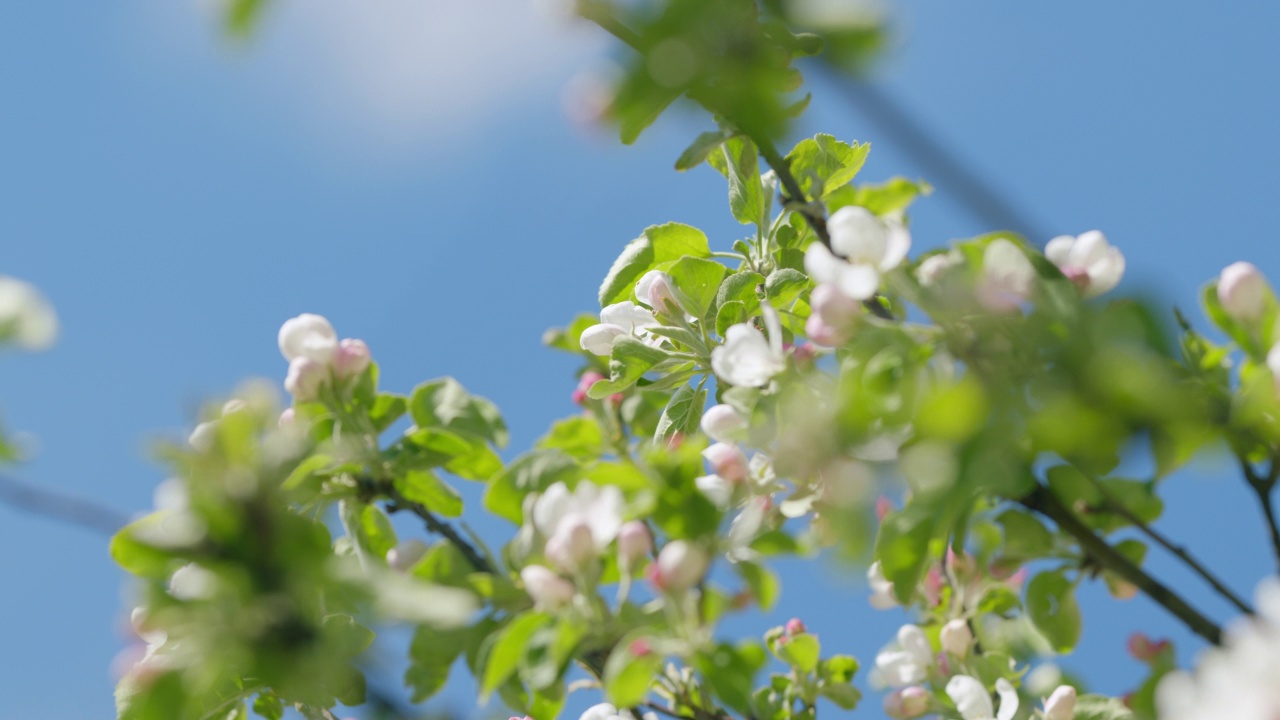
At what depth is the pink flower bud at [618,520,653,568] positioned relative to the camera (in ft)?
3.40

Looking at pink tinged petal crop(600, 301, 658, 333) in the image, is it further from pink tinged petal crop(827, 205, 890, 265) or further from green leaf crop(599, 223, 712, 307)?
pink tinged petal crop(827, 205, 890, 265)

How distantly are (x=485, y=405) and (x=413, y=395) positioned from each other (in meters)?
0.10

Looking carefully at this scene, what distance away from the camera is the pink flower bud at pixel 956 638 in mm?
1835

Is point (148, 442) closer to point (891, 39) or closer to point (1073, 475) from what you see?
point (891, 39)

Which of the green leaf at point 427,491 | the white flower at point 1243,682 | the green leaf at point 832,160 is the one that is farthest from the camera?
the green leaf at point 832,160

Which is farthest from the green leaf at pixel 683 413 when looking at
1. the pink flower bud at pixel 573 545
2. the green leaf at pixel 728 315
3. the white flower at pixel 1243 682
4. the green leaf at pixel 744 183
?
the white flower at pixel 1243 682

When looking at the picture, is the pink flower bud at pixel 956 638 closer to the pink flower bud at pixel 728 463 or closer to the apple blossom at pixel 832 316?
the pink flower bud at pixel 728 463

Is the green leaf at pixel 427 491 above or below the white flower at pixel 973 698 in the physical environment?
above

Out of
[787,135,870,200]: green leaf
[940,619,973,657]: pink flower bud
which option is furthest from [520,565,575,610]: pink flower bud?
[940,619,973,657]: pink flower bud

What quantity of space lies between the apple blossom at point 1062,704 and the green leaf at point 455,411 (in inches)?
33.9

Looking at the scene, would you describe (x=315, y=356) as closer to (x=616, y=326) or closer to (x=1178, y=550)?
(x=616, y=326)

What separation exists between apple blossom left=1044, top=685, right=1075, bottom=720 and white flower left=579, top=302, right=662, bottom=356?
789mm

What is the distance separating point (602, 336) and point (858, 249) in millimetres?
647

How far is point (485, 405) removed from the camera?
4.91 feet
